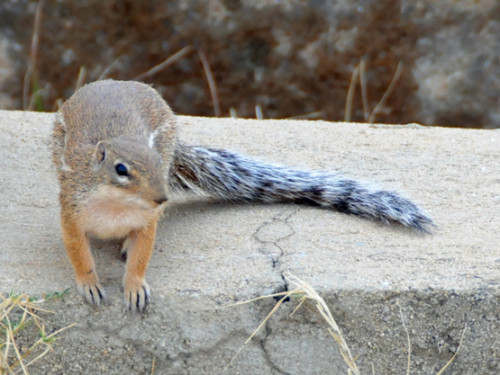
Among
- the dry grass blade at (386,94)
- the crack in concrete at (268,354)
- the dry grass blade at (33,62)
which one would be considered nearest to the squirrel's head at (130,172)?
the crack in concrete at (268,354)

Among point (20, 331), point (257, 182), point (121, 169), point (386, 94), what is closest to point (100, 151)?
point (121, 169)

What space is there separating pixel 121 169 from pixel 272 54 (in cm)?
320

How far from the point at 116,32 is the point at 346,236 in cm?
300

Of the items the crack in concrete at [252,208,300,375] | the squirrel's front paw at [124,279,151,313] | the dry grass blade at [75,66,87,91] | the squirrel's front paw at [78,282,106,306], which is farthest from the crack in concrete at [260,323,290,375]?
the dry grass blade at [75,66,87,91]

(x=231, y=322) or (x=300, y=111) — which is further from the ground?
(x=231, y=322)

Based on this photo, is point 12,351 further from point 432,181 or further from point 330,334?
point 432,181

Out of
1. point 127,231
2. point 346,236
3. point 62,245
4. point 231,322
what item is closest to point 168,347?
point 231,322

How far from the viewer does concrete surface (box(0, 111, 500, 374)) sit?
8.20 feet

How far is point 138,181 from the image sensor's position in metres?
2.35

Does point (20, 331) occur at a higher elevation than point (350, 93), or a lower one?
higher

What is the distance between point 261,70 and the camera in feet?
17.9

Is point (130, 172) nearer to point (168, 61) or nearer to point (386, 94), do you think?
point (168, 61)

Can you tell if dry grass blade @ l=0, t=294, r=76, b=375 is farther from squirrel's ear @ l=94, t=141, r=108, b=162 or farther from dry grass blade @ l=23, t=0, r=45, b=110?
dry grass blade @ l=23, t=0, r=45, b=110

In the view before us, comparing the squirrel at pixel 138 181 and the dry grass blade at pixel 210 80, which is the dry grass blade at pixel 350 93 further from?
the squirrel at pixel 138 181
